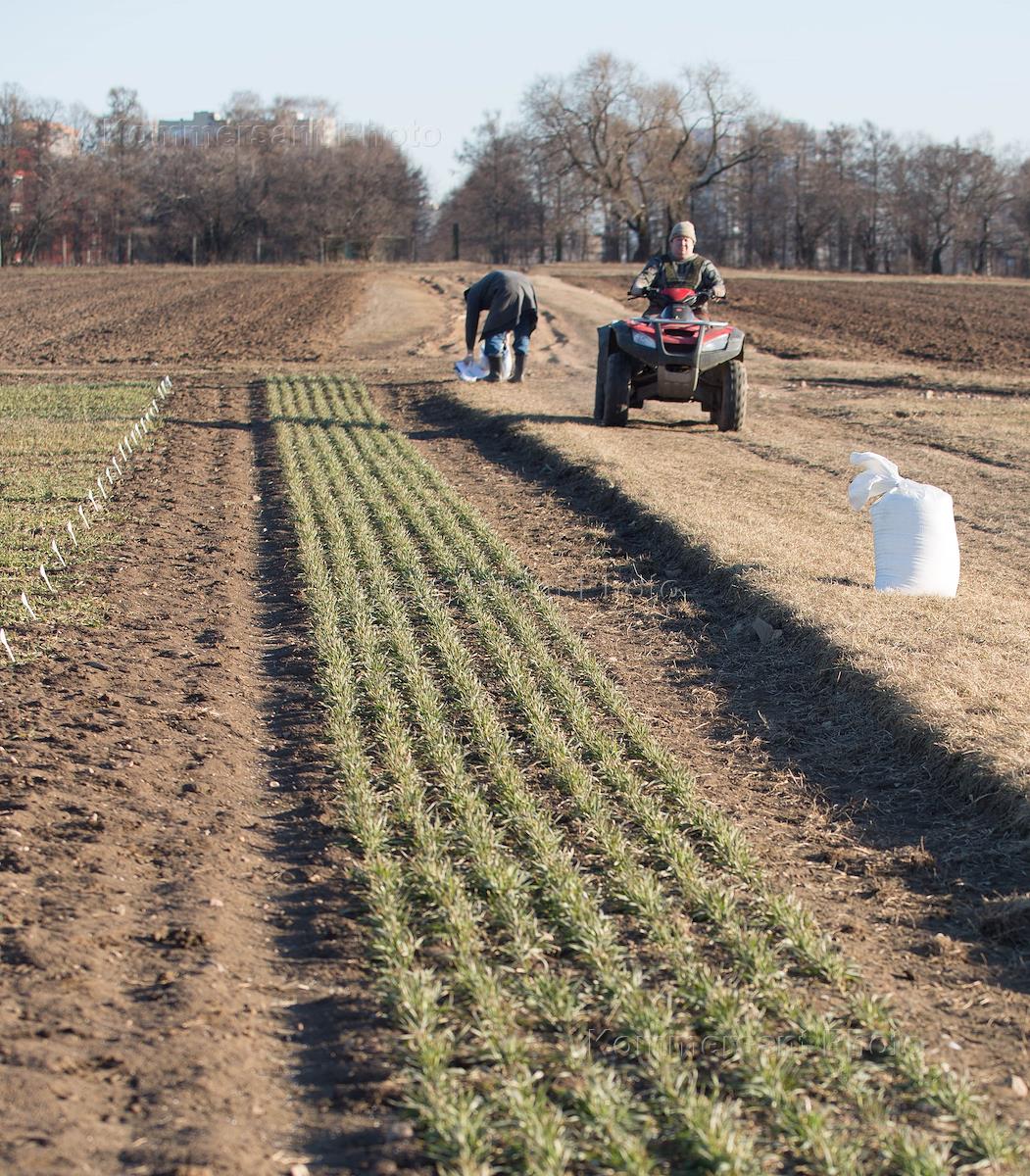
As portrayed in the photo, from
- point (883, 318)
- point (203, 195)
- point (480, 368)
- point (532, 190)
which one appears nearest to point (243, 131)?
point (203, 195)

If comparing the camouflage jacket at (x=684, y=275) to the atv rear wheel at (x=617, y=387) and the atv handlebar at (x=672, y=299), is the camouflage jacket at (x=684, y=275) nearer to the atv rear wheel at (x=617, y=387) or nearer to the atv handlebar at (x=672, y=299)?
the atv handlebar at (x=672, y=299)

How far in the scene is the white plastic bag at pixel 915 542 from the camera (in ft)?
26.4

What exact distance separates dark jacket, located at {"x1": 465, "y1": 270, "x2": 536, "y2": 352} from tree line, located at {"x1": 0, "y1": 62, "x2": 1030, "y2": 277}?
4835cm

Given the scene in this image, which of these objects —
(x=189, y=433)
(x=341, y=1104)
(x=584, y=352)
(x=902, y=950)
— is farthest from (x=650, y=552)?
(x=584, y=352)

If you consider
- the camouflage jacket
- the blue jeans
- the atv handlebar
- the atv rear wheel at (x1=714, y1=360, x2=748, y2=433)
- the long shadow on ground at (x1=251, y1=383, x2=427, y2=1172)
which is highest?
the camouflage jacket

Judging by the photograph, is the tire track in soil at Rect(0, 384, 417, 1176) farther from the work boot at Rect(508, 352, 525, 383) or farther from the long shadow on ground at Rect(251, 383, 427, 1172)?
the work boot at Rect(508, 352, 525, 383)

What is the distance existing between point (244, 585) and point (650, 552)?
2968 millimetres

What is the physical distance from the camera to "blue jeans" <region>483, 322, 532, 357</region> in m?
19.1

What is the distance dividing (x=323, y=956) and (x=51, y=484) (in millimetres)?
8862

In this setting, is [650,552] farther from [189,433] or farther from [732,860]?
[189,433]

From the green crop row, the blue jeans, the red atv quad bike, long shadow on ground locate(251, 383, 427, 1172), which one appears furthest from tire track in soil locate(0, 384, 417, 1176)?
the blue jeans

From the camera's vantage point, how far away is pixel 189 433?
1611cm

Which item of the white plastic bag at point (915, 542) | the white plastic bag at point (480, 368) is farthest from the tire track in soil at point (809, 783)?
the white plastic bag at point (480, 368)

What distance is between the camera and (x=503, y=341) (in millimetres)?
19906
